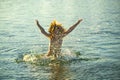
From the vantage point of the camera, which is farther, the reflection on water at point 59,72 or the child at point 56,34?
the child at point 56,34

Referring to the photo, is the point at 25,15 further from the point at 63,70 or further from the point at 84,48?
the point at 63,70

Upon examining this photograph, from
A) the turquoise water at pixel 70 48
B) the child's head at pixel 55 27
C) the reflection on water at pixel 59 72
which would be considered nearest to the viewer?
the reflection on water at pixel 59 72

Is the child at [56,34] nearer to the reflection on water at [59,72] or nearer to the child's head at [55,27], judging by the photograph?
the child's head at [55,27]

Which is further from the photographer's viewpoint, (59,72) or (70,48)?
(70,48)

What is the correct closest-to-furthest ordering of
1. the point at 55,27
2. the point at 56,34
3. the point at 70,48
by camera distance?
the point at 55,27 → the point at 56,34 → the point at 70,48

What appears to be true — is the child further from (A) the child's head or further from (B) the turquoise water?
(B) the turquoise water

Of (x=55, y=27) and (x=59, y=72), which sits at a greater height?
(x=55, y=27)

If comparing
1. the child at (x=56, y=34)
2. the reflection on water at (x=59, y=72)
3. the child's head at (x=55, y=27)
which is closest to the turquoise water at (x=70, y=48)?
the reflection on water at (x=59, y=72)

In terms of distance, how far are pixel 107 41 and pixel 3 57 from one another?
23.4 feet

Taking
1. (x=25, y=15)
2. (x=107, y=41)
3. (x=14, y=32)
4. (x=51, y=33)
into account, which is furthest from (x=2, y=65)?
(x=25, y=15)

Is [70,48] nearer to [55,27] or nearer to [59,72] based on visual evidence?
[55,27]

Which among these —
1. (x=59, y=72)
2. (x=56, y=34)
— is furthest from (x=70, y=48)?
(x=59, y=72)

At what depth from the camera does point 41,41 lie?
21859 millimetres

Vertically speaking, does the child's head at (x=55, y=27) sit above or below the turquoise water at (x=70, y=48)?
above
